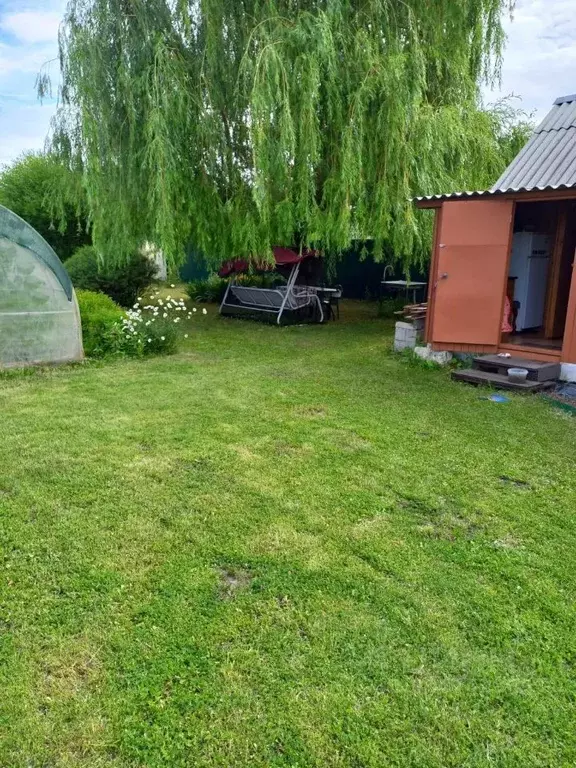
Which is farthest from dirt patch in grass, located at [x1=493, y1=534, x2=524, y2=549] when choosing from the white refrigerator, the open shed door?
the white refrigerator

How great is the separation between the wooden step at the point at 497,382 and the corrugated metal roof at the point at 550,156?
1903 mm

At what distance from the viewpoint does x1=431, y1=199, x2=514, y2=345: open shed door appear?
6.02 metres

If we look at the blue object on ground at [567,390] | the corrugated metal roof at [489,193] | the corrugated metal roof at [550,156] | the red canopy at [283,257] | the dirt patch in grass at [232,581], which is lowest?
the dirt patch in grass at [232,581]

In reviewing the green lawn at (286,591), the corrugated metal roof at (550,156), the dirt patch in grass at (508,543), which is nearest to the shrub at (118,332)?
the green lawn at (286,591)

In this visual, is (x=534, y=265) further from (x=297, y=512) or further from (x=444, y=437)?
(x=297, y=512)

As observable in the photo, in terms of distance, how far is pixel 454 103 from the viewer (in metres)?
8.77

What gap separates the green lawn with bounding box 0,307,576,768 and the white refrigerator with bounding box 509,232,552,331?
10.9 feet

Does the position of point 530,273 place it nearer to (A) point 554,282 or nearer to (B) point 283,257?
(A) point 554,282

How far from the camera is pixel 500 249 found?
603 centimetres

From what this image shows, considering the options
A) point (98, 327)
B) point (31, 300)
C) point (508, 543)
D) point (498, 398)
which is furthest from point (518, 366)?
point (31, 300)

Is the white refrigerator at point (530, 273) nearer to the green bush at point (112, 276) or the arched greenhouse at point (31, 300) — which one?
the arched greenhouse at point (31, 300)

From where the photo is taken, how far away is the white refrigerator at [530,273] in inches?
284

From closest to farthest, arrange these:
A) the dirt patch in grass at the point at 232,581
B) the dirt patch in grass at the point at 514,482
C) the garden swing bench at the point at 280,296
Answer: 1. the dirt patch in grass at the point at 232,581
2. the dirt patch in grass at the point at 514,482
3. the garden swing bench at the point at 280,296

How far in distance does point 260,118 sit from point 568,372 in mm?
4855
